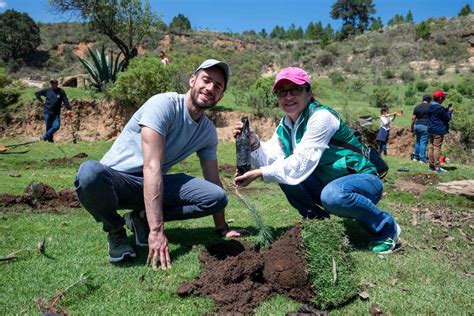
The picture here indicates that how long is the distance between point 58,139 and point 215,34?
4667cm

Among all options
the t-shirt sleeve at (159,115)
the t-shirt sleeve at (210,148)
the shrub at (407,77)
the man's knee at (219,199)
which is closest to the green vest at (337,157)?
the t-shirt sleeve at (210,148)

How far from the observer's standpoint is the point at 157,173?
3.28 metres

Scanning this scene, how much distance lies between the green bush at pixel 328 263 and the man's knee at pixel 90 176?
165 centimetres

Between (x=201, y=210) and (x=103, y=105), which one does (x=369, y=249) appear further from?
(x=103, y=105)

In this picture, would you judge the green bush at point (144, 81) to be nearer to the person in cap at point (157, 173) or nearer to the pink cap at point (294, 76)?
the person in cap at point (157, 173)

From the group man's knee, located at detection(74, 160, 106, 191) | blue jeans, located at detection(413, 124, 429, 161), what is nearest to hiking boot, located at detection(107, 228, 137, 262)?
man's knee, located at detection(74, 160, 106, 191)

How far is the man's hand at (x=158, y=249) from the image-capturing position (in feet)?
10.5

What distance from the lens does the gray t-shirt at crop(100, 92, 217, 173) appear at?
3.43 m

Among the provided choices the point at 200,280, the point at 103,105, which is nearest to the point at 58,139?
the point at 103,105

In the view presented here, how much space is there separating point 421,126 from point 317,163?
10.1 meters

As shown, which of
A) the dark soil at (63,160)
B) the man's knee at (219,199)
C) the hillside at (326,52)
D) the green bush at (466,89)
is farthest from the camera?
the hillside at (326,52)

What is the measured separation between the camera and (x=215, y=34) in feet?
197

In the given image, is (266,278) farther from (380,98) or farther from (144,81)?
(380,98)

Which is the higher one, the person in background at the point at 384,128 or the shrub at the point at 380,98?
the shrub at the point at 380,98
